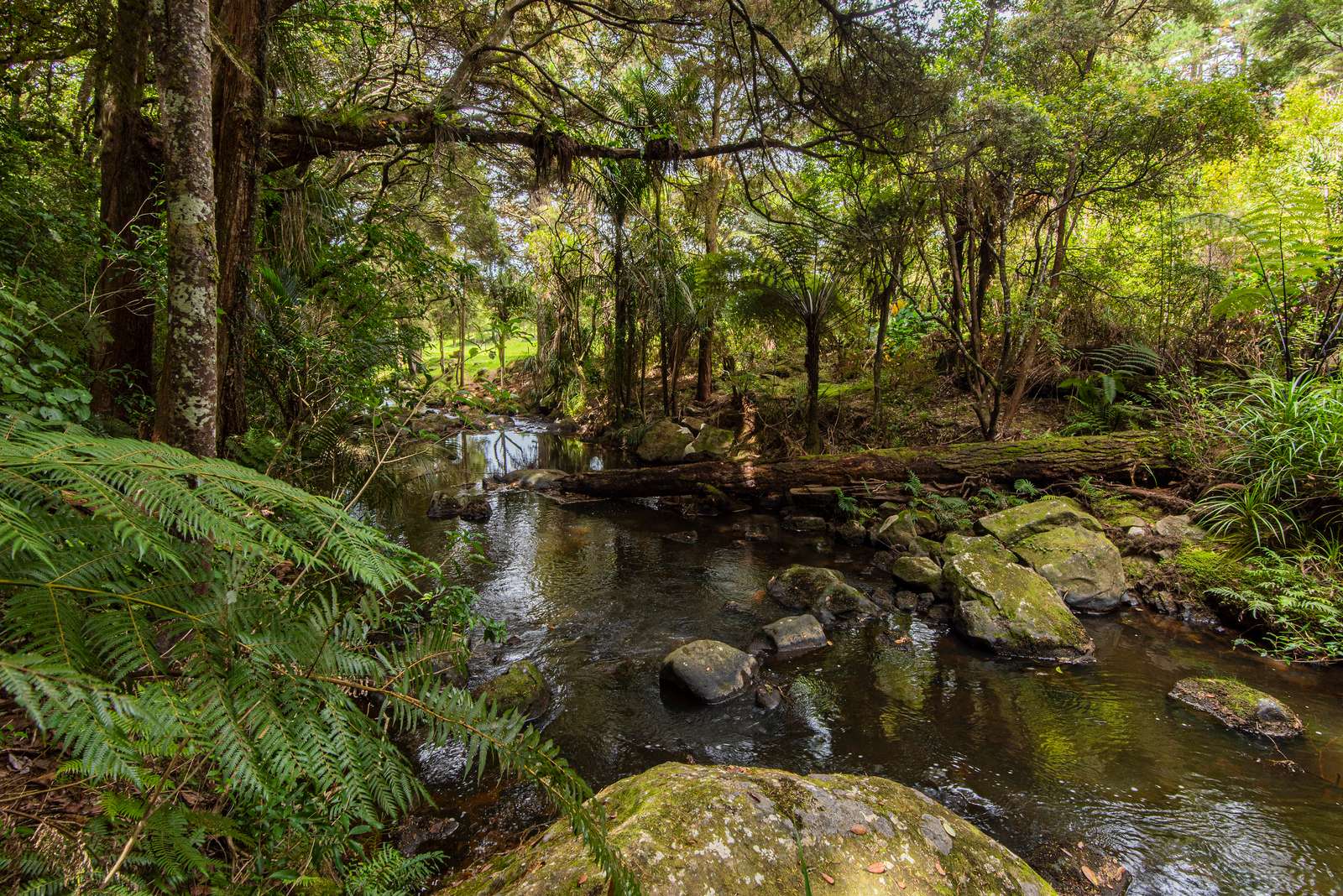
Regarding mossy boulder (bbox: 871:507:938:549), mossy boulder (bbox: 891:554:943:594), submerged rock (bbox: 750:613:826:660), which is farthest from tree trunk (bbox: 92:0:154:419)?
mossy boulder (bbox: 871:507:938:549)

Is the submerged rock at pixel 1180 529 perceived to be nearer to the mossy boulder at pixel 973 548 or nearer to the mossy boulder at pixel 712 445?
the mossy boulder at pixel 973 548

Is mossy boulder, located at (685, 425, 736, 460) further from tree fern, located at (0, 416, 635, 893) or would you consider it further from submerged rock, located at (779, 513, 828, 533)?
tree fern, located at (0, 416, 635, 893)

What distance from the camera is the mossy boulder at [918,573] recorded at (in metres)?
5.37

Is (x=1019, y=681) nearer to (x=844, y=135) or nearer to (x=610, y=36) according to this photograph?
(x=844, y=135)

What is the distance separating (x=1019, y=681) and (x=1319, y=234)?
6.32 meters

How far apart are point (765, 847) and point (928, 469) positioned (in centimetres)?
691

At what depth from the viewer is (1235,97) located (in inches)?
224

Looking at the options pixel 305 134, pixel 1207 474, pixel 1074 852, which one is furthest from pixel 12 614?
pixel 1207 474

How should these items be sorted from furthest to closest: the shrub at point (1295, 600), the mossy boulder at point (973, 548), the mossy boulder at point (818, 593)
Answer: the mossy boulder at point (973, 548)
the mossy boulder at point (818, 593)
the shrub at point (1295, 600)

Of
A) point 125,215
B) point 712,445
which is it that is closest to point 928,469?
point 712,445

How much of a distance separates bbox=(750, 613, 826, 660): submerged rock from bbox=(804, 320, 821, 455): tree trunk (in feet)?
16.3

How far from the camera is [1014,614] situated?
453 cm

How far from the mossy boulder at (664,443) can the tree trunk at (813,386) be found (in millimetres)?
2534

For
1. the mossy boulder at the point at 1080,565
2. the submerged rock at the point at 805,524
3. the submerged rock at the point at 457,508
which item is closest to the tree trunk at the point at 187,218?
the submerged rock at the point at 457,508
